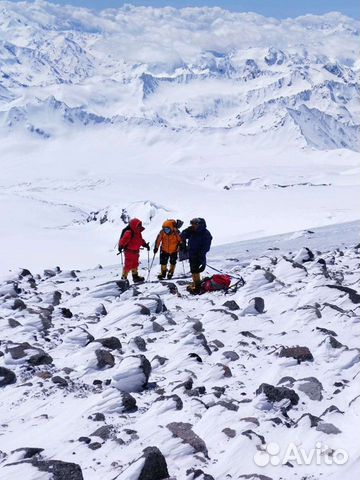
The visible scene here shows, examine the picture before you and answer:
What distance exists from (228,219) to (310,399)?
54.0m

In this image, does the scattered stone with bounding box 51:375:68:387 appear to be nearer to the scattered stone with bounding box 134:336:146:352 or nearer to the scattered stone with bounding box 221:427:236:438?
the scattered stone with bounding box 134:336:146:352

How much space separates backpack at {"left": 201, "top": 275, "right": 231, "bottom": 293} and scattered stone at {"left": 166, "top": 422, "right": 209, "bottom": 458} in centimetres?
742

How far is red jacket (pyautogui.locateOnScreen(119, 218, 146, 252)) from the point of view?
15.4 metres

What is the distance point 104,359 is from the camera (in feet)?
25.0

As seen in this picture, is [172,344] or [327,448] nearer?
[327,448]

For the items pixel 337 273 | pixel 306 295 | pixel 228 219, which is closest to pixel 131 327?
pixel 306 295

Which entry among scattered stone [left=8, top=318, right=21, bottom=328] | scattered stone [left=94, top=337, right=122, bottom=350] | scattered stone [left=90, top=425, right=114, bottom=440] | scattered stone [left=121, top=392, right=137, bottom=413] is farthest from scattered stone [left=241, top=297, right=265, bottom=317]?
scattered stone [left=90, top=425, right=114, bottom=440]

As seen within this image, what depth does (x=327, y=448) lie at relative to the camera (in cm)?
526

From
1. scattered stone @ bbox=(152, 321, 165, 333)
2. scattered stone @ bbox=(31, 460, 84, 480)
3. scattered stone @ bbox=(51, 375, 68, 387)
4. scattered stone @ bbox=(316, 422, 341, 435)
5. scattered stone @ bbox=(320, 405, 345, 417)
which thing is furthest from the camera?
scattered stone @ bbox=(152, 321, 165, 333)

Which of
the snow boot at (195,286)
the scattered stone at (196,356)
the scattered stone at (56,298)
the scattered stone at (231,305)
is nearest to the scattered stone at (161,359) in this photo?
the scattered stone at (196,356)

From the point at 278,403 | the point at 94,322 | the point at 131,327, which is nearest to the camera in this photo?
the point at 278,403

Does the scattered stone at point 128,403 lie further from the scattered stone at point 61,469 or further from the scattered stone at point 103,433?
the scattered stone at point 61,469

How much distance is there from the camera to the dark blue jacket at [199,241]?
533 inches

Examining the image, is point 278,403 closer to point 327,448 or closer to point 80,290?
point 327,448
